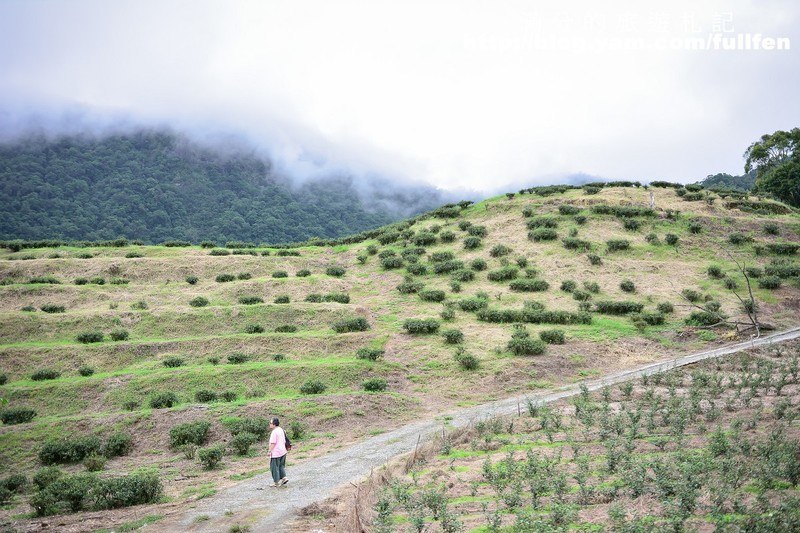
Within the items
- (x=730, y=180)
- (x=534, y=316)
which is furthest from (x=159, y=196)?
(x=730, y=180)

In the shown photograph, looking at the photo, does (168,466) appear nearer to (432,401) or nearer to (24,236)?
(432,401)

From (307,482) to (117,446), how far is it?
9.78m

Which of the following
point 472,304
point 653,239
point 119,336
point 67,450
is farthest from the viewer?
point 653,239

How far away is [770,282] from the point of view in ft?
122

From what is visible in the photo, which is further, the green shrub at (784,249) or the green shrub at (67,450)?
the green shrub at (784,249)

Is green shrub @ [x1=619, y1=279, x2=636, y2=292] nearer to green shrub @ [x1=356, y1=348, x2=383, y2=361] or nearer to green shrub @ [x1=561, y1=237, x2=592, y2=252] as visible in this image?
green shrub @ [x1=561, y1=237, x2=592, y2=252]

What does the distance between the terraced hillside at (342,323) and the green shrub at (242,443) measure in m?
0.08

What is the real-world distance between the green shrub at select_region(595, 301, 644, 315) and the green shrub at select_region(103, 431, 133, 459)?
30813mm

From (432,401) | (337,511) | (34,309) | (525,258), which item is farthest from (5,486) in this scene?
(525,258)

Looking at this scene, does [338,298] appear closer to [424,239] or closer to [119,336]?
[424,239]

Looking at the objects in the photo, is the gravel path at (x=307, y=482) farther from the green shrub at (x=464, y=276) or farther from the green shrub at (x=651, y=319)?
the green shrub at (x=464, y=276)

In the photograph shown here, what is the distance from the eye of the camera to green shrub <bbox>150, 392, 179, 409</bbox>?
23.6 meters

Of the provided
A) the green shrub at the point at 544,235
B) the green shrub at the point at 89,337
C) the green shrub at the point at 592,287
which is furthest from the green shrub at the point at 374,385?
the green shrub at the point at 544,235

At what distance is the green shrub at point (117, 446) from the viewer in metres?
20.2
